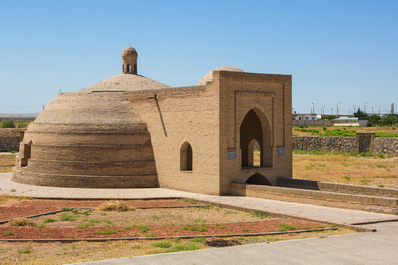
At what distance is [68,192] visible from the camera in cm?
2127

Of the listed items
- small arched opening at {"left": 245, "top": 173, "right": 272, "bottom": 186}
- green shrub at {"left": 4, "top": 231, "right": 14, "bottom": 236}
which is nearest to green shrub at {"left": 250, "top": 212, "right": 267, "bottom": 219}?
small arched opening at {"left": 245, "top": 173, "right": 272, "bottom": 186}

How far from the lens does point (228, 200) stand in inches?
737

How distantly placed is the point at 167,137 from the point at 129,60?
322 inches

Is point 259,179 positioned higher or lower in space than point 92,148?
lower

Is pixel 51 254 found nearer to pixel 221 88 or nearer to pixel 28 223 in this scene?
pixel 28 223

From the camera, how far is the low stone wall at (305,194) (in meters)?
15.7

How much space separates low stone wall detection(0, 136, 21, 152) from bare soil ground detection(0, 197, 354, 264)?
32.1 m

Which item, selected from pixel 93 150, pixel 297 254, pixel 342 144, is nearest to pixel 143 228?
pixel 297 254

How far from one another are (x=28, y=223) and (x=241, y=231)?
6459mm

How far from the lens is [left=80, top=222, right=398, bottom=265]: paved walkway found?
9.84 m

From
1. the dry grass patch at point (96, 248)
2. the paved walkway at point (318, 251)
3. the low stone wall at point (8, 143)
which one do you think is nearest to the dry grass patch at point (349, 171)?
the paved walkway at point (318, 251)

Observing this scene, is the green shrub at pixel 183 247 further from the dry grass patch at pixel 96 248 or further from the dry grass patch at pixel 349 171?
the dry grass patch at pixel 349 171

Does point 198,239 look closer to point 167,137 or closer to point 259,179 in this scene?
point 259,179

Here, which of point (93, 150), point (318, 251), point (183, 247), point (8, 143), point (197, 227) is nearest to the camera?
point (318, 251)
